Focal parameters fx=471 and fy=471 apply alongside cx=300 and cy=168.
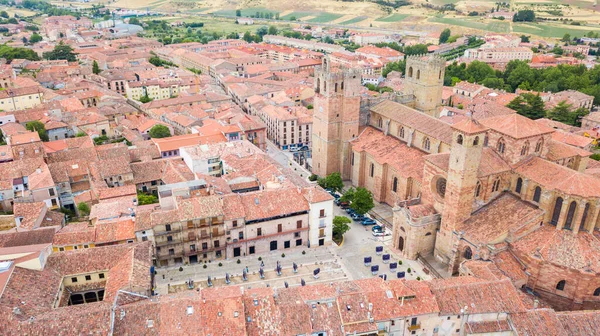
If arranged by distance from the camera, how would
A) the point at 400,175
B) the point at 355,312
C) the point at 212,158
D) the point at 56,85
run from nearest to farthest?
the point at 355,312
the point at 400,175
the point at 212,158
the point at 56,85

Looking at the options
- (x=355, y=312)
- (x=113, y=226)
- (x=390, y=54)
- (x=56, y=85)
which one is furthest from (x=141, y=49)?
(x=355, y=312)

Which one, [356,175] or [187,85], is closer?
[356,175]

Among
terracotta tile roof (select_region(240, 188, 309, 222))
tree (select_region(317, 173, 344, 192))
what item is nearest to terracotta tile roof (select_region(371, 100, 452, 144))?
tree (select_region(317, 173, 344, 192))

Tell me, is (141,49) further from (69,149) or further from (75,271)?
(75,271)

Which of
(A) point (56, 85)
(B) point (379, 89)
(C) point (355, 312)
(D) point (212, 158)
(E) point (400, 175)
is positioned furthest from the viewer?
(B) point (379, 89)

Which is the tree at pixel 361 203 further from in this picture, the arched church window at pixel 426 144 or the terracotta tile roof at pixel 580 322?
the terracotta tile roof at pixel 580 322

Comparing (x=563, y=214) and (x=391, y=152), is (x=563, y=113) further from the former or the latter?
(x=563, y=214)

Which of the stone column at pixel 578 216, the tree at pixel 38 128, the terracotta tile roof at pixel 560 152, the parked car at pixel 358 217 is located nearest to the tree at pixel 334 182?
the parked car at pixel 358 217

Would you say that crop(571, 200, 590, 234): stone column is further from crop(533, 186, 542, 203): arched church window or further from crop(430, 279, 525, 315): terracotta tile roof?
crop(430, 279, 525, 315): terracotta tile roof
